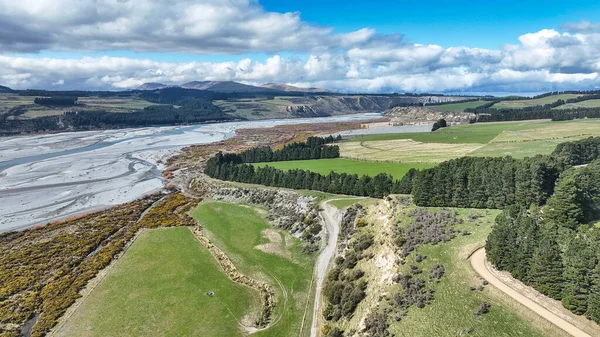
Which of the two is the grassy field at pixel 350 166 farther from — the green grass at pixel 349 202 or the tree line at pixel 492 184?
the tree line at pixel 492 184

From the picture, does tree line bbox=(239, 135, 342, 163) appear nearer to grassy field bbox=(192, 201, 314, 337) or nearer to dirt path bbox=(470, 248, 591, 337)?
grassy field bbox=(192, 201, 314, 337)

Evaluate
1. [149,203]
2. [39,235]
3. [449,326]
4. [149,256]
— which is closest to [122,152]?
[149,203]

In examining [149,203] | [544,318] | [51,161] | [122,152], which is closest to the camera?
[544,318]

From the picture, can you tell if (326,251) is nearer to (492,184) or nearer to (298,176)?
(492,184)

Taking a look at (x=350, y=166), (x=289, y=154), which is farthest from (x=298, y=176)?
(x=289, y=154)

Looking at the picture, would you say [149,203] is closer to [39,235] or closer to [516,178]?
[39,235]

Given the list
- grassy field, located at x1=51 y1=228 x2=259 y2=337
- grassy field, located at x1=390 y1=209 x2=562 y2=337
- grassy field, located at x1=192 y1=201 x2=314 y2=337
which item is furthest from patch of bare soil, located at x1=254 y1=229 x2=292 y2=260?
grassy field, located at x1=390 y1=209 x2=562 y2=337
